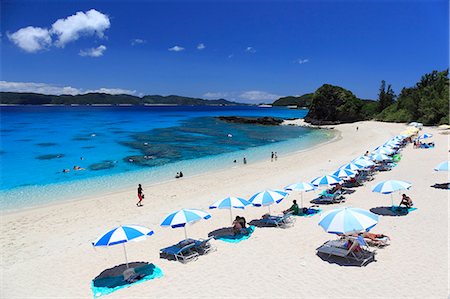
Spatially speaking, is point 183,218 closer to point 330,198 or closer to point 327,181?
point 327,181

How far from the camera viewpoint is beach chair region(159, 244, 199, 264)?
10.9m

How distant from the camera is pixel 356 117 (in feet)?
290

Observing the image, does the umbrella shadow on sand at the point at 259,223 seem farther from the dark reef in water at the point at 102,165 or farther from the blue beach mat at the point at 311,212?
the dark reef in water at the point at 102,165

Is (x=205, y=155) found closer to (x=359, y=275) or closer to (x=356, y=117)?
(x=359, y=275)

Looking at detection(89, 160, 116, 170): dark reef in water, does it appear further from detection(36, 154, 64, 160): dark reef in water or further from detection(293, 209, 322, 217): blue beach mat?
detection(293, 209, 322, 217): blue beach mat

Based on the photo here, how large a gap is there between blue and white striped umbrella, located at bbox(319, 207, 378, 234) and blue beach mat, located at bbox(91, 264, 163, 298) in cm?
532

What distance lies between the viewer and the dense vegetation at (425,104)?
54438mm

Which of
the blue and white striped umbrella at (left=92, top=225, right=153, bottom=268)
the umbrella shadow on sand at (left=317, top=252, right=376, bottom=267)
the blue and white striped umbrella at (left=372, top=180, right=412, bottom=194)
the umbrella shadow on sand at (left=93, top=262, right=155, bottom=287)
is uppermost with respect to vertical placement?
the blue and white striped umbrella at (left=372, top=180, right=412, bottom=194)

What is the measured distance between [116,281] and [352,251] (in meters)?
7.26

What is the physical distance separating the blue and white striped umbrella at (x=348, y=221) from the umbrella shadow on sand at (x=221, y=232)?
4356 millimetres

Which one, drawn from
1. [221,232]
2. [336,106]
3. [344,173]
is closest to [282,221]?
[221,232]

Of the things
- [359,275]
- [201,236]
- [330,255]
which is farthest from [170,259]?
[359,275]

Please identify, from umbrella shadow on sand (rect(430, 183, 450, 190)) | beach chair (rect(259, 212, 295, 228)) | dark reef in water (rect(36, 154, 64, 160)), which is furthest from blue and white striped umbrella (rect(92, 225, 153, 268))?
dark reef in water (rect(36, 154, 64, 160))

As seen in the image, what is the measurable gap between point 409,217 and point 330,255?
5.13 metres
